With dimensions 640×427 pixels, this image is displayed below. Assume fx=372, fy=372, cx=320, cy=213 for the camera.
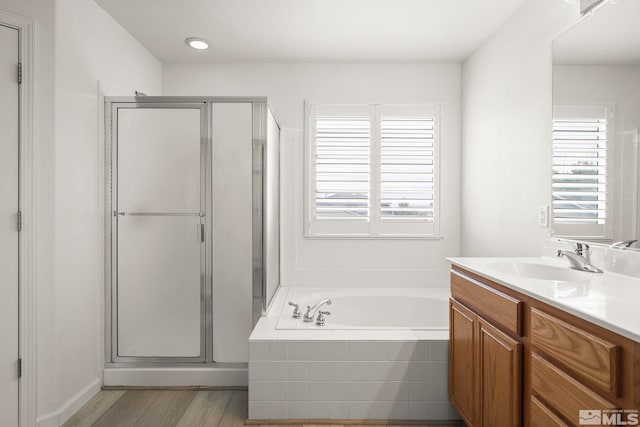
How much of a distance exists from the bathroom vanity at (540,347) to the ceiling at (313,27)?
65.5 inches

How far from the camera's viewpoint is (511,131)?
244cm

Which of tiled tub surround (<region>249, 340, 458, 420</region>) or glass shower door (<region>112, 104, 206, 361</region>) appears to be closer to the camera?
tiled tub surround (<region>249, 340, 458, 420</region>)

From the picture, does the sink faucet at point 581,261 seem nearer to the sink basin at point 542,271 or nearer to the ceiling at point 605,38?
the sink basin at point 542,271

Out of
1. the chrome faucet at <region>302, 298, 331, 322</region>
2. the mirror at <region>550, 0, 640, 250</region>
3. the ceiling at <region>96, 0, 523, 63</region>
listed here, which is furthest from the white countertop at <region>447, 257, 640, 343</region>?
the ceiling at <region>96, 0, 523, 63</region>

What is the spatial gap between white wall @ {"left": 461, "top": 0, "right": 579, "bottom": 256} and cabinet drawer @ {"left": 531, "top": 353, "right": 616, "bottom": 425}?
1.10 metres

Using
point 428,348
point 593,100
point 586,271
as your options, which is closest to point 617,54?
point 593,100

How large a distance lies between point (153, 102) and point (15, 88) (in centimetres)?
74

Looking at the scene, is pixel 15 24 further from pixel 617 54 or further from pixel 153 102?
pixel 617 54

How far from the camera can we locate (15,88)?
1.88m

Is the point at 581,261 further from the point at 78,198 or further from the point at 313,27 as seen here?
the point at 78,198

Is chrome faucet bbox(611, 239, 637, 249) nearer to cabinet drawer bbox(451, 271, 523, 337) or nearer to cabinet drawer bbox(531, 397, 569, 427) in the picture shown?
cabinet drawer bbox(451, 271, 523, 337)

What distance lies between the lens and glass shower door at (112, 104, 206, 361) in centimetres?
248

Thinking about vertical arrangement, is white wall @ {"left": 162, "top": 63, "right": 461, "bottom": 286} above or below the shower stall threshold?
above

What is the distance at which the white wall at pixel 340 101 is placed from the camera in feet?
10.8
